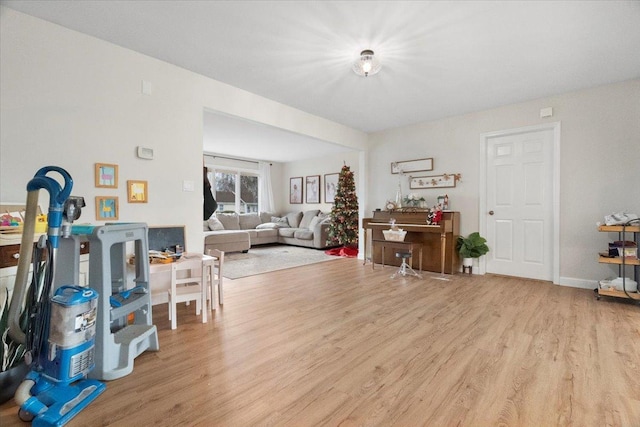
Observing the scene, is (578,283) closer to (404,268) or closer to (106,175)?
(404,268)

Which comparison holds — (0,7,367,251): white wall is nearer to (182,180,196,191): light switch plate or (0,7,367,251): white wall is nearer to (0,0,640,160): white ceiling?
(182,180,196,191): light switch plate

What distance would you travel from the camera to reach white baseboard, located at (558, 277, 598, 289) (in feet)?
11.7

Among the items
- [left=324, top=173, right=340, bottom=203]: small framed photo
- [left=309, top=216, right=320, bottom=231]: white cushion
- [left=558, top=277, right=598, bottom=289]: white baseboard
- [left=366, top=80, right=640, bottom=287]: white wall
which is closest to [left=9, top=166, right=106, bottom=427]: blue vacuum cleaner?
[left=366, top=80, right=640, bottom=287]: white wall

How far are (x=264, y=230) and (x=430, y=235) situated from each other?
14.0ft

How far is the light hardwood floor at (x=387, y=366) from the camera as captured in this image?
55.1 inches

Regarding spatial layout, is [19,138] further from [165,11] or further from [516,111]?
[516,111]

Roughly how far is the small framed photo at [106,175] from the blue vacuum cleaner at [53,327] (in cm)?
105

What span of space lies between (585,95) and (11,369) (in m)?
5.74

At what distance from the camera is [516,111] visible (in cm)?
410

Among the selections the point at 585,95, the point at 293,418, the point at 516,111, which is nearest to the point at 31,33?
the point at 293,418

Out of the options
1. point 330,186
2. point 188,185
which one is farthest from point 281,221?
point 188,185

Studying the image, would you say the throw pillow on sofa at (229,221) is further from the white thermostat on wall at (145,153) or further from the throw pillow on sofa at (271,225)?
the white thermostat on wall at (145,153)

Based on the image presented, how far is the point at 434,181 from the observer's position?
489 cm

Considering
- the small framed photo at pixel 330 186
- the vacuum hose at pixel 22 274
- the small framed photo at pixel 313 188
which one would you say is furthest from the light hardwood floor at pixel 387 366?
the small framed photo at pixel 313 188
